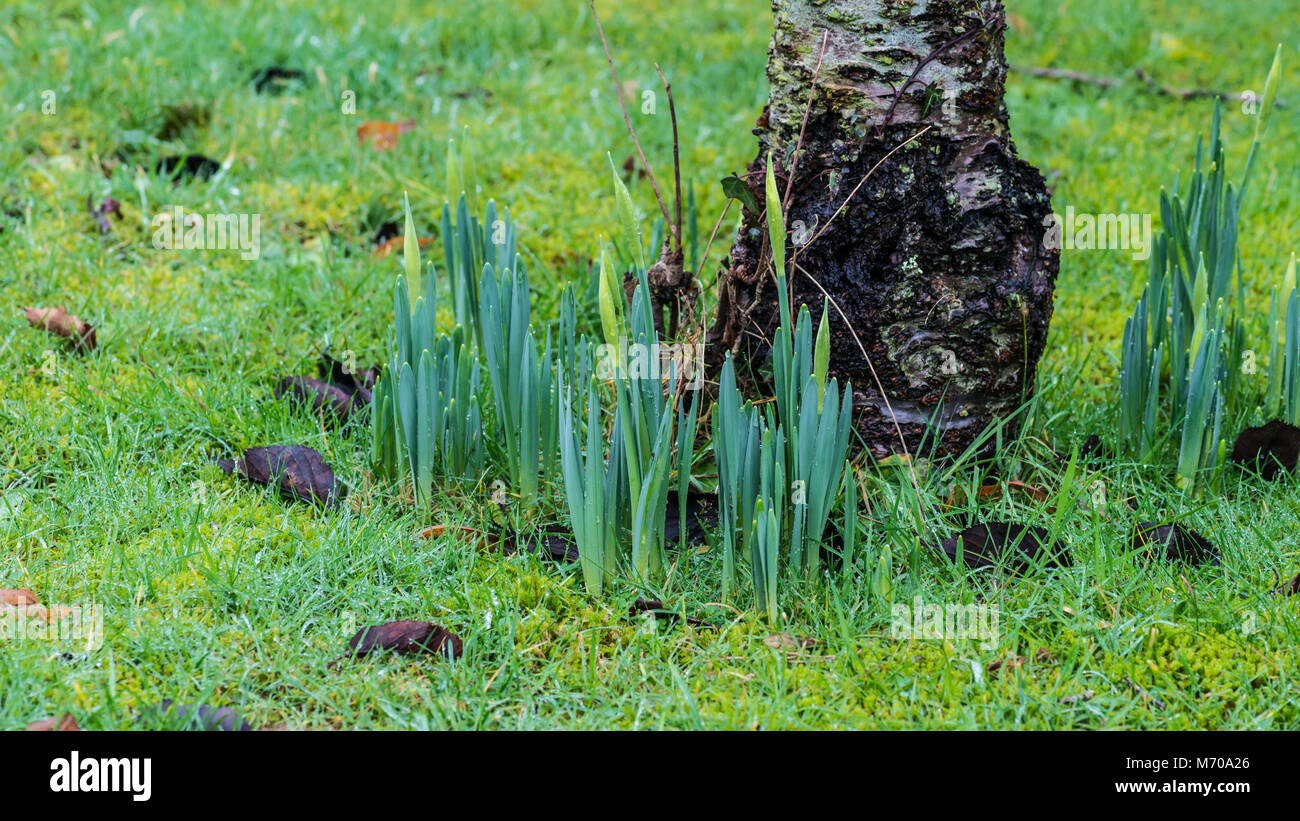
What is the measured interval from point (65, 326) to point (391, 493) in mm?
1126

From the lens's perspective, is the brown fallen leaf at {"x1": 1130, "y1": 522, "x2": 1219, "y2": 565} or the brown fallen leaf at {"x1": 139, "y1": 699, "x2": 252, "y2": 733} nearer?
the brown fallen leaf at {"x1": 139, "y1": 699, "x2": 252, "y2": 733}

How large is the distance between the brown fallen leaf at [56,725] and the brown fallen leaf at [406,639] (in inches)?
17.1

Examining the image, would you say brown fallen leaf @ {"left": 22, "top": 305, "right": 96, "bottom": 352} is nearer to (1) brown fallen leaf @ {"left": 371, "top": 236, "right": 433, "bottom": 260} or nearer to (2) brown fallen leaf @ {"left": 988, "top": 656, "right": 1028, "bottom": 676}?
(1) brown fallen leaf @ {"left": 371, "top": 236, "right": 433, "bottom": 260}

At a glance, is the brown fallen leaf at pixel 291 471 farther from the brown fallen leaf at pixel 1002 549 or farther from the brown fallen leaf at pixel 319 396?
the brown fallen leaf at pixel 1002 549

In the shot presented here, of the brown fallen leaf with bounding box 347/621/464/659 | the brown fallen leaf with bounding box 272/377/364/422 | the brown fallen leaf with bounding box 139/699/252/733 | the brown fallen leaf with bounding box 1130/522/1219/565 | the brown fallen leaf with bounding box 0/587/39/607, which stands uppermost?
the brown fallen leaf with bounding box 272/377/364/422

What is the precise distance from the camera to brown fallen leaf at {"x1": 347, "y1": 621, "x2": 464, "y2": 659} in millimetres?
1937

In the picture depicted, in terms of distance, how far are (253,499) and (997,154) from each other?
1.75m

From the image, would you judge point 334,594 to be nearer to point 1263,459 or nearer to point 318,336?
point 318,336

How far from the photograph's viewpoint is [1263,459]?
254cm

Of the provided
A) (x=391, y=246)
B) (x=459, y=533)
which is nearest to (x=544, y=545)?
(x=459, y=533)

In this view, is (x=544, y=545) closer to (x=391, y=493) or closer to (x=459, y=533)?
(x=459, y=533)

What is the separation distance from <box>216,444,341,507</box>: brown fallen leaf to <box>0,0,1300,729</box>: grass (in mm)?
51

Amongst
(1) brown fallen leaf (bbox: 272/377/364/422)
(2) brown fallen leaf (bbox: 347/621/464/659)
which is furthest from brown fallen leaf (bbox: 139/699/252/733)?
(1) brown fallen leaf (bbox: 272/377/364/422)

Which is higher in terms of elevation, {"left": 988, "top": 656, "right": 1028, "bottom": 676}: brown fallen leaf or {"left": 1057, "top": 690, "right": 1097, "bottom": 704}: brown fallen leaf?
{"left": 988, "top": 656, "right": 1028, "bottom": 676}: brown fallen leaf
